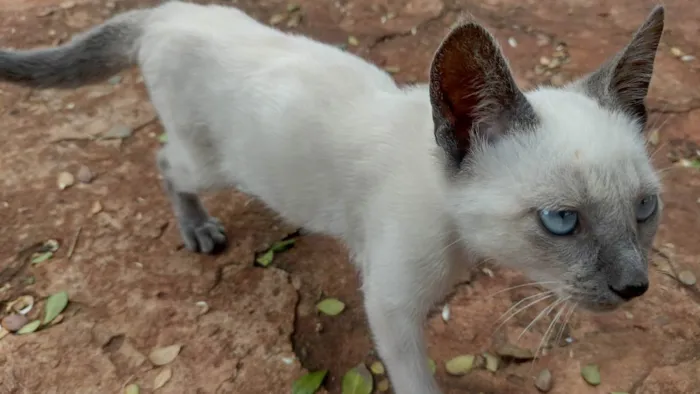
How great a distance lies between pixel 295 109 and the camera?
6.69 feet

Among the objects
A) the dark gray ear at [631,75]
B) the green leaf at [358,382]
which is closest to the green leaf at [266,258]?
the green leaf at [358,382]

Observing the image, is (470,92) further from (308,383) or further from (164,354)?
(164,354)

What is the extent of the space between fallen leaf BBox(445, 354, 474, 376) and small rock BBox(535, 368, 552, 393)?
0.22m

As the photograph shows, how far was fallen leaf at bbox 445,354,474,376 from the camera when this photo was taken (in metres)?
2.27

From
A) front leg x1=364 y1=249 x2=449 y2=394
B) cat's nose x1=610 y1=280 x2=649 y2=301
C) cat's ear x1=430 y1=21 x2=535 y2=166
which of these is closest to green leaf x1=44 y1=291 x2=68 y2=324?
front leg x1=364 y1=249 x2=449 y2=394

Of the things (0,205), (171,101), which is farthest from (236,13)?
(0,205)

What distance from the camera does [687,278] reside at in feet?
8.21

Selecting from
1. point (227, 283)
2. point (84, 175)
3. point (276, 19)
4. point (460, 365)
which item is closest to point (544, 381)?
point (460, 365)

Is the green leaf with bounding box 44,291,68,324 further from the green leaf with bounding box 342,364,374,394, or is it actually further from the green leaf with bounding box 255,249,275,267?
the green leaf with bounding box 342,364,374,394

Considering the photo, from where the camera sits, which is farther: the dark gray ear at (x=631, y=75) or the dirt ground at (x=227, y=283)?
the dirt ground at (x=227, y=283)

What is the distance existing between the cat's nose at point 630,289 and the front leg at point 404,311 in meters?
0.46

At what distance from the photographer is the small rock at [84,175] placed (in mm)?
2982

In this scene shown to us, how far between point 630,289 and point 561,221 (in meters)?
0.20

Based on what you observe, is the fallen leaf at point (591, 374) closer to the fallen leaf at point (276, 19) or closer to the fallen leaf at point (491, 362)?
the fallen leaf at point (491, 362)
